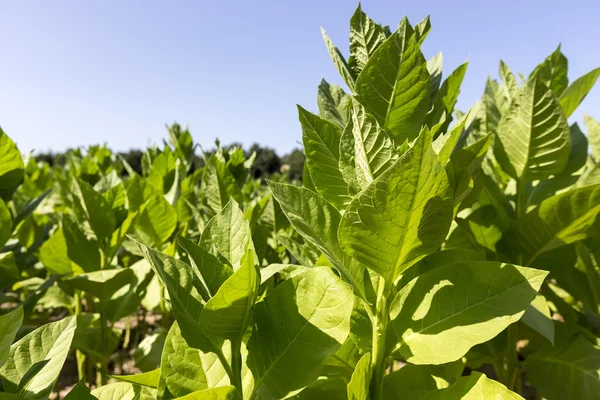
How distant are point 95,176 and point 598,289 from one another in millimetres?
2996

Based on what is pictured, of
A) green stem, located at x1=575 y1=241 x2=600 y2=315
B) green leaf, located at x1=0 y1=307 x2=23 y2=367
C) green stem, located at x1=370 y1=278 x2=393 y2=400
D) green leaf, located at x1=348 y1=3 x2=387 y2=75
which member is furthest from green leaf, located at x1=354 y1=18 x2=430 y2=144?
green stem, located at x1=575 y1=241 x2=600 y2=315

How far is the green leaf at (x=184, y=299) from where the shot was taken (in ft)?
2.70

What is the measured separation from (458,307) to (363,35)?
2.28ft

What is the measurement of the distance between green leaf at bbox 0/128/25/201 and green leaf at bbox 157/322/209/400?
120 cm

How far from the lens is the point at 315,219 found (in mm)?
959

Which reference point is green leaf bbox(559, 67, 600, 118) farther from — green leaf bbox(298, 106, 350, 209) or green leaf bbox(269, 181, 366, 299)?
green leaf bbox(269, 181, 366, 299)

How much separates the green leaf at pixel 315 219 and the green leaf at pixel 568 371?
85 cm

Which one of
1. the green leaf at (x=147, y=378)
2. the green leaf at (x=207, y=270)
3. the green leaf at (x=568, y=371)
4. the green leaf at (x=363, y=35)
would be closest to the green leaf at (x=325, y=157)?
the green leaf at (x=363, y=35)

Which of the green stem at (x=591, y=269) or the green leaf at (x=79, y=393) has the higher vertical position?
the green stem at (x=591, y=269)

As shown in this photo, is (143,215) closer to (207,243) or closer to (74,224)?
(74,224)

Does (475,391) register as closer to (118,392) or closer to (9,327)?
(118,392)

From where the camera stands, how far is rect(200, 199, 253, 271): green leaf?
94cm

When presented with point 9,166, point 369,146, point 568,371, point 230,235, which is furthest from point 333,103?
point 9,166

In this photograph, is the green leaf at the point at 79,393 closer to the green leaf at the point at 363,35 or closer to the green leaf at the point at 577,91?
the green leaf at the point at 363,35
